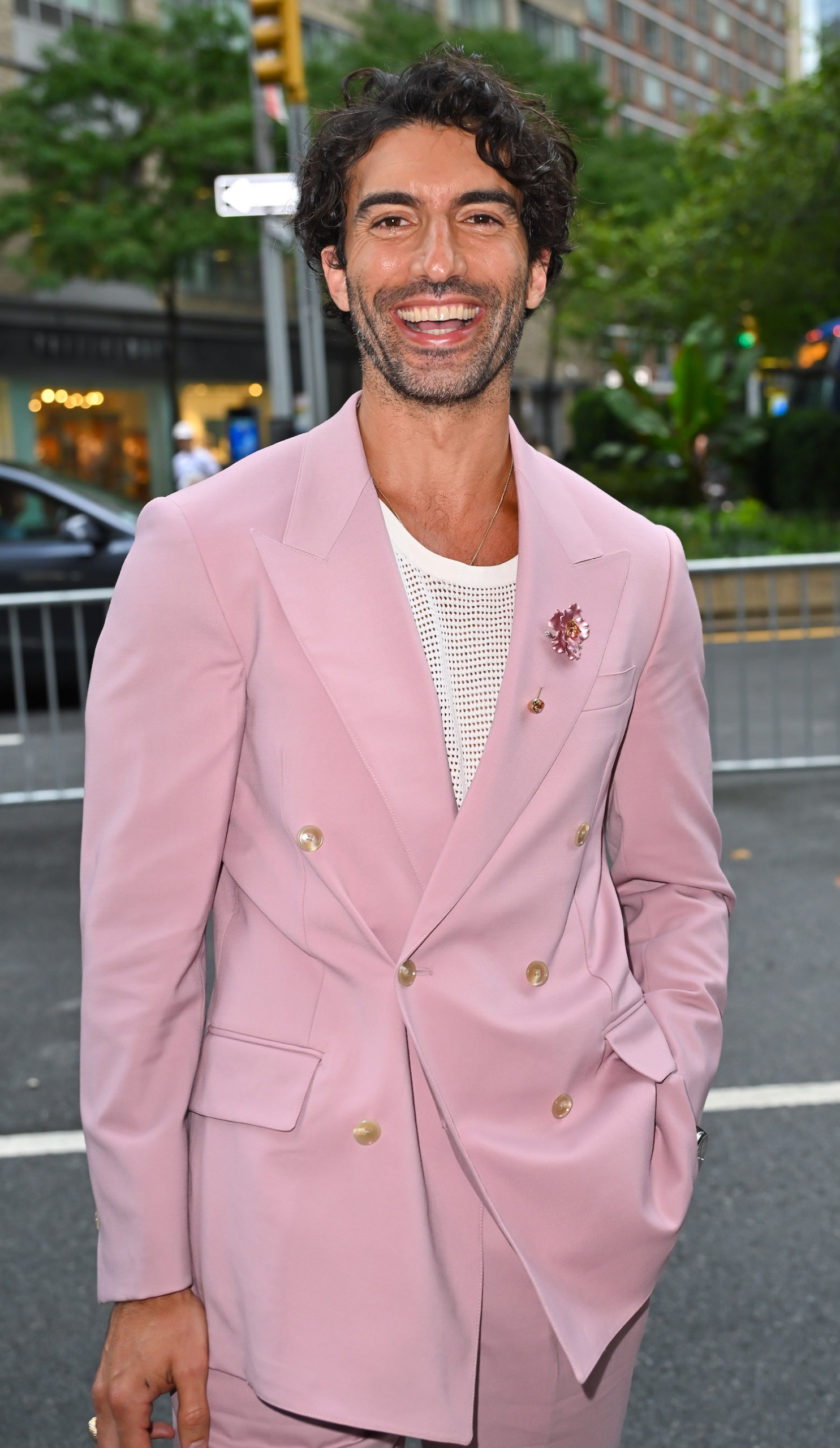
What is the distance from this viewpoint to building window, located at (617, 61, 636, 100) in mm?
69312

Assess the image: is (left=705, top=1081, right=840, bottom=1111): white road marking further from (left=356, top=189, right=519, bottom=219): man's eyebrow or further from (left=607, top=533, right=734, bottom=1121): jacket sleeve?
(left=356, top=189, right=519, bottom=219): man's eyebrow

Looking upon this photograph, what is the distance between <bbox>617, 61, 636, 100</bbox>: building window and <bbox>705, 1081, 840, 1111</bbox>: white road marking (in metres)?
70.9

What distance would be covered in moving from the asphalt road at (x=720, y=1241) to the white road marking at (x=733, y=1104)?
40 millimetres

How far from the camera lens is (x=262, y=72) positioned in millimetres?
10898

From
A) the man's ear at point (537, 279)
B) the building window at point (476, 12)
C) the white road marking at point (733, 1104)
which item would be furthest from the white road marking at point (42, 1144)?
the building window at point (476, 12)

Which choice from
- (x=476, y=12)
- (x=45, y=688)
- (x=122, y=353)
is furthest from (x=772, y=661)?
(x=476, y=12)

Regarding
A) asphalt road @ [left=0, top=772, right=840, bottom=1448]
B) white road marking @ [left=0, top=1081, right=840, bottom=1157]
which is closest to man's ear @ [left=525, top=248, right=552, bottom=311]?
asphalt road @ [left=0, top=772, right=840, bottom=1448]

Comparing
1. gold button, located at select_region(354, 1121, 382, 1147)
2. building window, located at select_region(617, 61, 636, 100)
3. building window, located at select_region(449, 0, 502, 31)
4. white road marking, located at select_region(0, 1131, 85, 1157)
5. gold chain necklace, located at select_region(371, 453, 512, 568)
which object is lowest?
white road marking, located at select_region(0, 1131, 85, 1157)

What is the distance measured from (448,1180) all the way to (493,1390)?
0.83ft

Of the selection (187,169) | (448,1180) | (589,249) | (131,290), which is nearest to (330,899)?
(448,1180)

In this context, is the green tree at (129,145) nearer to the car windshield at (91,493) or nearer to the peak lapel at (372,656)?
the car windshield at (91,493)

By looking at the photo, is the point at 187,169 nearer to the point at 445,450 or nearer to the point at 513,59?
the point at 513,59

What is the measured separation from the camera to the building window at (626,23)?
69.2m

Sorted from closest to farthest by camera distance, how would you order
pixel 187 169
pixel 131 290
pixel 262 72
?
1. pixel 262 72
2. pixel 187 169
3. pixel 131 290
